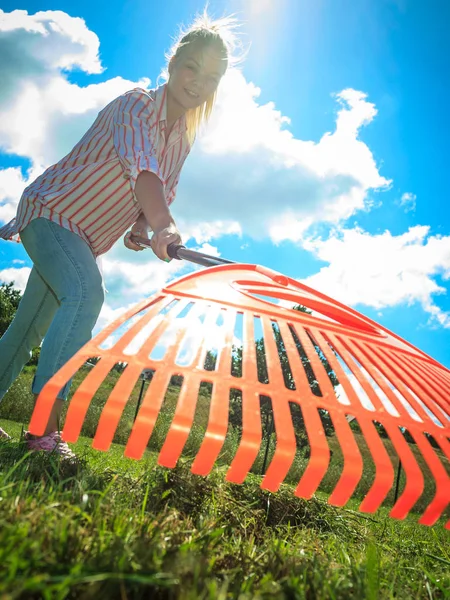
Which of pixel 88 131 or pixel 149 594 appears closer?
pixel 149 594

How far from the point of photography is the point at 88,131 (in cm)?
207

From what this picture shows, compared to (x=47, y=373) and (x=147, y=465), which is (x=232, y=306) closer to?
(x=147, y=465)

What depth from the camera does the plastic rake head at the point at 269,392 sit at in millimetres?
895

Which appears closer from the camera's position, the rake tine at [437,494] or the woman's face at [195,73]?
the rake tine at [437,494]

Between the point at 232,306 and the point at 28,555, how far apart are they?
0.98m

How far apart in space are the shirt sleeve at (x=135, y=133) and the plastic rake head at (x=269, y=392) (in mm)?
561

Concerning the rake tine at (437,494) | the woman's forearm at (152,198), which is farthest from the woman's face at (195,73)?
the rake tine at (437,494)

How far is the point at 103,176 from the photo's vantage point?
191 centimetres

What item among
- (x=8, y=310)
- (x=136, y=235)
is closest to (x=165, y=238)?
(x=136, y=235)

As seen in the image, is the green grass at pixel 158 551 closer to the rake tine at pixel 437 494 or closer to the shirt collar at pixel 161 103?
the rake tine at pixel 437 494

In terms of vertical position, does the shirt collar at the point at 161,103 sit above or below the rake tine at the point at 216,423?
above

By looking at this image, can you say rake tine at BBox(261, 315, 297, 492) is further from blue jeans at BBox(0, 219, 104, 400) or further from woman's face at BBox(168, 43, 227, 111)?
woman's face at BBox(168, 43, 227, 111)

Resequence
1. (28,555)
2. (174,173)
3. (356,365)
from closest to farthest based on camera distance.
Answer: (28,555)
(356,365)
(174,173)

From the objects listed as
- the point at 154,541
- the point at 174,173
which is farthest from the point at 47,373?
the point at 174,173
